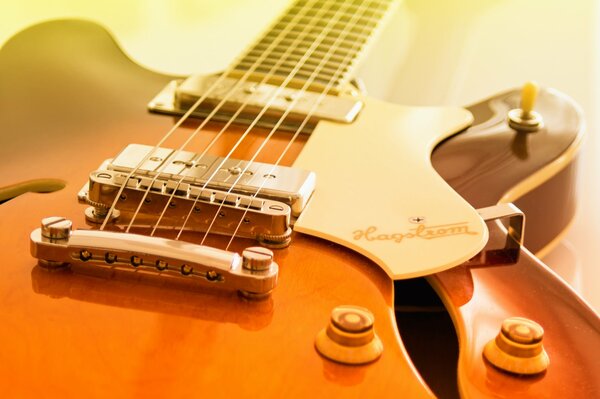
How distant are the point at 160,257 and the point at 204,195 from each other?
11cm

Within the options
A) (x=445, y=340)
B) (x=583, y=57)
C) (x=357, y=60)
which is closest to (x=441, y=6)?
(x=583, y=57)

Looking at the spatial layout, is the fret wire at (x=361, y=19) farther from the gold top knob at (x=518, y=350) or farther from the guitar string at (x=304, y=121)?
the gold top knob at (x=518, y=350)

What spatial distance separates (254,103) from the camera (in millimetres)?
1086

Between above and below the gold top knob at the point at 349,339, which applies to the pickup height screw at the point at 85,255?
above

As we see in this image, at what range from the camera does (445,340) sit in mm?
870

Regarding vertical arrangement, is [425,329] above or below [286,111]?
below

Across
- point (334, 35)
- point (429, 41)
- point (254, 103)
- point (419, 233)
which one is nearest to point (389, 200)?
point (419, 233)

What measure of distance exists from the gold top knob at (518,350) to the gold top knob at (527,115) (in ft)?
1.45

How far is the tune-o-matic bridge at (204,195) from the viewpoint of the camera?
804mm

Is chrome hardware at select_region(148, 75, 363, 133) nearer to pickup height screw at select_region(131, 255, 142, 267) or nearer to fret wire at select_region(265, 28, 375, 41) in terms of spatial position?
fret wire at select_region(265, 28, 375, 41)

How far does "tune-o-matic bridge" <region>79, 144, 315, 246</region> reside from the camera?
2.64 ft

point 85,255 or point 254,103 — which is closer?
point 85,255

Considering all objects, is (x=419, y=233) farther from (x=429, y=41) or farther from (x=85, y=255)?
(x=429, y=41)

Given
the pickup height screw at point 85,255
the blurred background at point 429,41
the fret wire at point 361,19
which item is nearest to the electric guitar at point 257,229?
the pickup height screw at point 85,255
